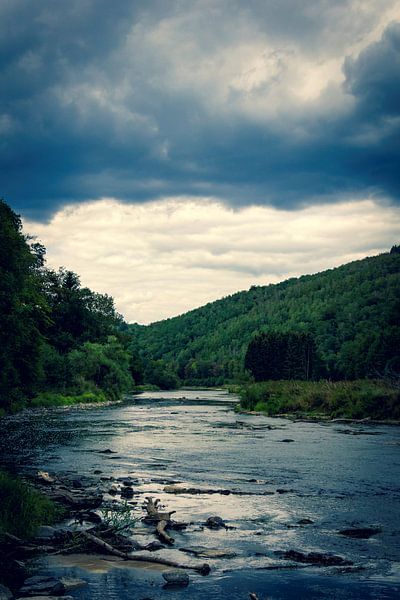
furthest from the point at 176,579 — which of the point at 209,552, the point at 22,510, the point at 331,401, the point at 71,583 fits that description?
the point at 331,401

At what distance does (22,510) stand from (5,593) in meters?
4.24

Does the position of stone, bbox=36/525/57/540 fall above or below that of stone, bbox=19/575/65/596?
above

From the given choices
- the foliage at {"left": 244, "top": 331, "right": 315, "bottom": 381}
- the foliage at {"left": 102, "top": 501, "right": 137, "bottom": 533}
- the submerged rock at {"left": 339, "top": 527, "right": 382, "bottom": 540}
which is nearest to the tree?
the foliage at {"left": 102, "top": 501, "right": 137, "bottom": 533}

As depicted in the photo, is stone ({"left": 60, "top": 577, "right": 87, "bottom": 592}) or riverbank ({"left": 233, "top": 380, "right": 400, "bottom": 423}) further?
riverbank ({"left": 233, "top": 380, "right": 400, "bottom": 423})

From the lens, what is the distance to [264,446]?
33.3 metres

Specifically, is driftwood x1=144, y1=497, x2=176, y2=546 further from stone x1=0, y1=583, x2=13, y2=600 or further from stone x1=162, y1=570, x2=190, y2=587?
stone x1=0, y1=583, x2=13, y2=600

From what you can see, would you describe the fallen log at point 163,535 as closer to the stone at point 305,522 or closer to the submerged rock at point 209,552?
the submerged rock at point 209,552

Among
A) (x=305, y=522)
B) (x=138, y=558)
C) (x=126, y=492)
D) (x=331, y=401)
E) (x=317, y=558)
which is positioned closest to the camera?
(x=138, y=558)

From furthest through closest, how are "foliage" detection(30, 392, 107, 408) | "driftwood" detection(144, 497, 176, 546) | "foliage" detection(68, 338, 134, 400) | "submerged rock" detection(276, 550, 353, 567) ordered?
"foliage" detection(68, 338, 134, 400), "foliage" detection(30, 392, 107, 408), "driftwood" detection(144, 497, 176, 546), "submerged rock" detection(276, 550, 353, 567)

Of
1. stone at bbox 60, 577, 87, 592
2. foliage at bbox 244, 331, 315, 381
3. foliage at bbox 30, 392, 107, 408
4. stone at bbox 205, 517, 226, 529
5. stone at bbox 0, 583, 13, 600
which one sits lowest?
foliage at bbox 30, 392, 107, 408

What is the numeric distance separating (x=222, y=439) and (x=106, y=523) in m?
23.2

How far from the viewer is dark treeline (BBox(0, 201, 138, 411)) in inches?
1619

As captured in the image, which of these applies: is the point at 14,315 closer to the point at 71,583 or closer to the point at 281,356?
the point at 71,583

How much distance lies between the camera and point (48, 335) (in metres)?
90.1
